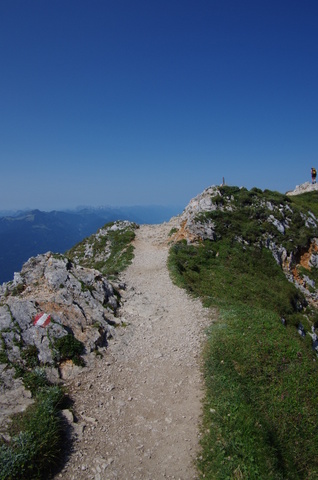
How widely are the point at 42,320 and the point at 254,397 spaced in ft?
38.0

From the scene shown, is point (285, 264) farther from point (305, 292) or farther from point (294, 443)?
point (294, 443)

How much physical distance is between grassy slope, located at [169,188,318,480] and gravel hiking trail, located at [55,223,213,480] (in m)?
0.80

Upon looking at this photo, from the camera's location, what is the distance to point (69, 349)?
14875 millimetres

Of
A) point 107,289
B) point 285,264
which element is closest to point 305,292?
point 285,264

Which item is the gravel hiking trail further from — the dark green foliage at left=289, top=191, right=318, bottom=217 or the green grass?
the dark green foliage at left=289, top=191, right=318, bottom=217

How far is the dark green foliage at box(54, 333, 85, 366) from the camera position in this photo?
48.0ft

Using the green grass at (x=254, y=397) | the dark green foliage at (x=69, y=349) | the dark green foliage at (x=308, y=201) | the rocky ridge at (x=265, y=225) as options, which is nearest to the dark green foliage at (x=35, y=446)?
the dark green foliage at (x=69, y=349)

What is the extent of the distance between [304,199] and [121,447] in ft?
176

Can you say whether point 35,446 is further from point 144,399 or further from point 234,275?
point 234,275

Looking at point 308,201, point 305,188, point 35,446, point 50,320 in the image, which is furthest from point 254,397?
point 305,188

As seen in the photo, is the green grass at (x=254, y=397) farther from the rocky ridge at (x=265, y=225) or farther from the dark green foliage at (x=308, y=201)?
the dark green foliage at (x=308, y=201)

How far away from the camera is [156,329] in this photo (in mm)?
18438

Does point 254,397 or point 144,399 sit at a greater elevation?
point 144,399

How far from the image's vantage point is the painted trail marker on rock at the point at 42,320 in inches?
616
